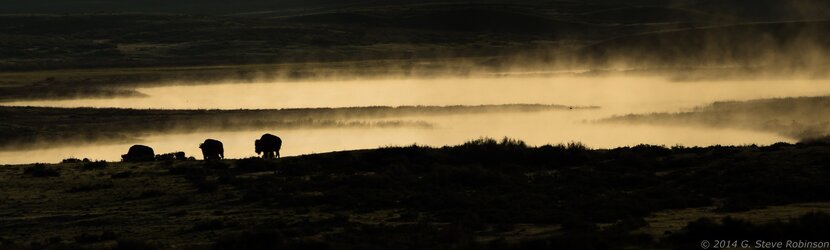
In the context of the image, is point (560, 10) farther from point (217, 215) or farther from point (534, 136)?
point (217, 215)

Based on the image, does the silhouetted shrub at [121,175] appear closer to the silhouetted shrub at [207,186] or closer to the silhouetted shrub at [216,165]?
the silhouetted shrub at [216,165]

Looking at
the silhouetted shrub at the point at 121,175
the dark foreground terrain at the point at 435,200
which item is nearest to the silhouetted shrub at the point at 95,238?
the dark foreground terrain at the point at 435,200

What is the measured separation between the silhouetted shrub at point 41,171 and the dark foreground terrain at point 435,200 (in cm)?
7

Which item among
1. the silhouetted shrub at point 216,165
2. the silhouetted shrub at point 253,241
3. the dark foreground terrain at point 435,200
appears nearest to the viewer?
the silhouetted shrub at point 253,241

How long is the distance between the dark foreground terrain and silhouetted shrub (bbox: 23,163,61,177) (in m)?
0.07

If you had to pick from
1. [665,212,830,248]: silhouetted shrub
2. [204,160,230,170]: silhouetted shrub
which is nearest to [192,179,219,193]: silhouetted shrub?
[204,160,230,170]: silhouetted shrub

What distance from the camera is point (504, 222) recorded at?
26.2 metres

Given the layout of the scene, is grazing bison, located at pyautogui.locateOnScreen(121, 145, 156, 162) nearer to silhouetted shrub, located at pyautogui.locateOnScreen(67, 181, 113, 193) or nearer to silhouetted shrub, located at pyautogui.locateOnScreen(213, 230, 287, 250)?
silhouetted shrub, located at pyautogui.locateOnScreen(67, 181, 113, 193)

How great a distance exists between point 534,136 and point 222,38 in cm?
9563

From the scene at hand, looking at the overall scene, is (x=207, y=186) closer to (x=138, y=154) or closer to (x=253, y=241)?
(x=253, y=241)

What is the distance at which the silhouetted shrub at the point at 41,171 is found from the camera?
37.1 metres

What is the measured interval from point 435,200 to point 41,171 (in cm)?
1281

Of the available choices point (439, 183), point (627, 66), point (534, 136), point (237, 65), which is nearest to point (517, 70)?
point (627, 66)

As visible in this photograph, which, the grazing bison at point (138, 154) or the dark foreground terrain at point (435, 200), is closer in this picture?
the dark foreground terrain at point (435, 200)
